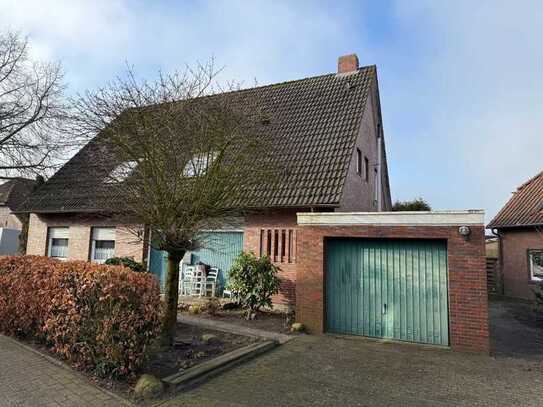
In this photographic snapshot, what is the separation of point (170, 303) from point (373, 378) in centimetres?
354

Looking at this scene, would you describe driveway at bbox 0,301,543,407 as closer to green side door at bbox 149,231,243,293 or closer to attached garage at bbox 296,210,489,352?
attached garage at bbox 296,210,489,352

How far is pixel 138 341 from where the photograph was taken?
509cm

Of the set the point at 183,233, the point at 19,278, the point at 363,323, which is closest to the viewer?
the point at 183,233

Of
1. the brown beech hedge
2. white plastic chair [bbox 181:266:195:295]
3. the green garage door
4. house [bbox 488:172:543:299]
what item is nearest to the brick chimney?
the green garage door

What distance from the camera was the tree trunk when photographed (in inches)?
252

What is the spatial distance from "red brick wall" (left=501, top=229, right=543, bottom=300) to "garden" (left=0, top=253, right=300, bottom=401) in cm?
1524

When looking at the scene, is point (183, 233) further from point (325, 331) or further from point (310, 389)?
point (325, 331)

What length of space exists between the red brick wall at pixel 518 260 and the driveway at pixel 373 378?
10.9 m

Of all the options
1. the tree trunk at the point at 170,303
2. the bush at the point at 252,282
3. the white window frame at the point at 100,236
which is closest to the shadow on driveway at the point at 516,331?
the bush at the point at 252,282

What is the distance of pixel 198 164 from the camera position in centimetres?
659

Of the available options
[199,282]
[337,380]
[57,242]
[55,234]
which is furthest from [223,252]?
[55,234]

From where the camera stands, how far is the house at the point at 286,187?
1059 cm

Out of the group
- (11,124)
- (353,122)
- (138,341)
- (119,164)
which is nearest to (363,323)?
(138,341)

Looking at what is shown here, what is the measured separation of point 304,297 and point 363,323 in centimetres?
143
